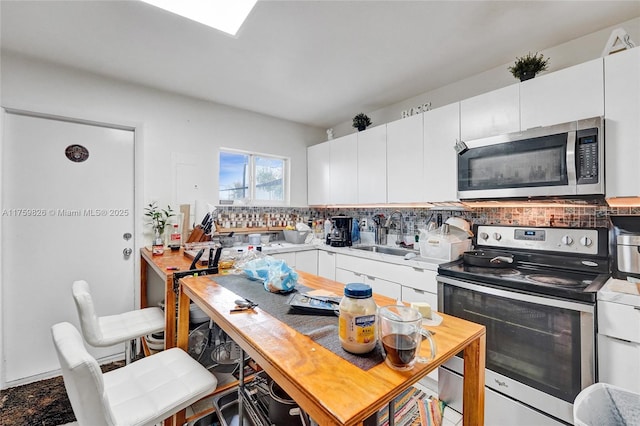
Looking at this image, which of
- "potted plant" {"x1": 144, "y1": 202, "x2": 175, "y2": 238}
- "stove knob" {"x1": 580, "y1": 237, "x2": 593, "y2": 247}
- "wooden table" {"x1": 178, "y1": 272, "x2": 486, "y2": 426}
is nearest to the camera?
"wooden table" {"x1": 178, "y1": 272, "x2": 486, "y2": 426}

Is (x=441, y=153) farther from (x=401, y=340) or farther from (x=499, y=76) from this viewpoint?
(x=401, y=340)

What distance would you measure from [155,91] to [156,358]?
98.9 inches

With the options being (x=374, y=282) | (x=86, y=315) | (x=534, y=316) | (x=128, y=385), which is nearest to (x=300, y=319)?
(x=128, y=385)

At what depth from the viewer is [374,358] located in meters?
0.76

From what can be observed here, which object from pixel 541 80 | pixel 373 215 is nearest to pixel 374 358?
pixel 541 80

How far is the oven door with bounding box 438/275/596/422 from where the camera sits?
4.64 ft

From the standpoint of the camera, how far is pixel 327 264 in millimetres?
3170

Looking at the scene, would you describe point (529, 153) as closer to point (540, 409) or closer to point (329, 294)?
point (540, 409)

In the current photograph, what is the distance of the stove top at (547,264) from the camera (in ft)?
5.02

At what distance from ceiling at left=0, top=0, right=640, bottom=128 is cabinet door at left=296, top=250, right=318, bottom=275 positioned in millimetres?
1780

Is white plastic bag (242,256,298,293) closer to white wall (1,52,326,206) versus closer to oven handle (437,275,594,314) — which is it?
oven handle (437,275,594,314)

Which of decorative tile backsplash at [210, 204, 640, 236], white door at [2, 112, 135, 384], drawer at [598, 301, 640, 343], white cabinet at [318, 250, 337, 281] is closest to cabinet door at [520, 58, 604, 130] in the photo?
decorative tile backsplash at [210, 204, 640, 236]

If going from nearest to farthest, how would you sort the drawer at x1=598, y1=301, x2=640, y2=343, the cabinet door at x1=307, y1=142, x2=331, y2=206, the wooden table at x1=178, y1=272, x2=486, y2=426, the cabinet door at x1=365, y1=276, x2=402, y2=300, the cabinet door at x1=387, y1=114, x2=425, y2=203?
1. the wooden table at x1=178, y1=272, x2=486, y2=426
2. the drawer at x1=598, y1=301, x2=640, y2=343
3. the cabinet door at x1=365, y1=276, x2=402, y2=300
4. the cabinet door at x1=387, y1=114, x2=425, y2=203
5. the cabinet door at x1=307, y1=142, x2=331, y2=206

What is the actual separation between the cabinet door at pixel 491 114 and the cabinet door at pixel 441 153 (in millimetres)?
72
